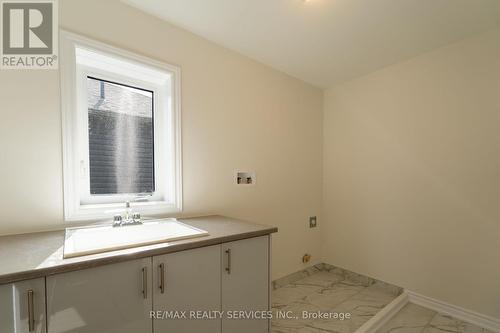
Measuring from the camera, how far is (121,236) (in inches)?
50.9

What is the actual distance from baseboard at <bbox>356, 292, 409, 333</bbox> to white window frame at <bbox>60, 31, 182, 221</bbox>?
1519 millimetres

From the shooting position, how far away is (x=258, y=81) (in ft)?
7.14

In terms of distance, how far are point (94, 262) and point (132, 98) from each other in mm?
1199

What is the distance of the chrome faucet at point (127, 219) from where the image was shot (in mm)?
1431

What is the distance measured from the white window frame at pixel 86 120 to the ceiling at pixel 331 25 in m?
0.37

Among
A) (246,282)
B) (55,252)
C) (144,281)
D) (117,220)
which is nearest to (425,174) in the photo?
(246,282)

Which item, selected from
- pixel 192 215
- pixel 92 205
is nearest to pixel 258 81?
pixel 192 215

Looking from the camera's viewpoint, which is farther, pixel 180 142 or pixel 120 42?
pixel 180 142

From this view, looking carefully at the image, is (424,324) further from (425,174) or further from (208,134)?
(208,134)

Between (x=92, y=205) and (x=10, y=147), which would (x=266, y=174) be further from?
(x=10, y=147)
